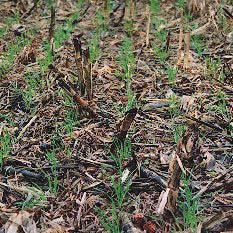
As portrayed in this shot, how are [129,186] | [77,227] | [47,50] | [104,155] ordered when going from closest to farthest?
[77,227]
[129,186]
[104,155]
[47,50]

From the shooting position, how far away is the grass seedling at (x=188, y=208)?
1.84 meters

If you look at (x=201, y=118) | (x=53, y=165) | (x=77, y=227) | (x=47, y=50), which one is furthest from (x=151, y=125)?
(x=47, y=50)

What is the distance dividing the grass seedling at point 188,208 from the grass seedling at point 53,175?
530mm

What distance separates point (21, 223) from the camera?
1901 mm

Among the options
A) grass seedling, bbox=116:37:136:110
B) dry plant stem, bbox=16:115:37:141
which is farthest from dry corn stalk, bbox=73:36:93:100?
dry plant stem, bbox=16:115:37:141

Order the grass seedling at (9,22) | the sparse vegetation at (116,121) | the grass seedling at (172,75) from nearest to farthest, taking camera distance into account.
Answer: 1. the sparse vegetation at (116,121)
2. the grass seedling at (172,75)
3. the grass seedling at (9,22)

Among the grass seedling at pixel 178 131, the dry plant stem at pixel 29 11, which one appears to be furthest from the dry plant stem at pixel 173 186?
the dry plant stem at pixel 29 11

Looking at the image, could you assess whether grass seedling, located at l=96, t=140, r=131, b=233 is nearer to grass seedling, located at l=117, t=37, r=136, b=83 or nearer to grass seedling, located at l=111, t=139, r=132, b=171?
grass seedling, located at l=111, t=139, r=132, b=171

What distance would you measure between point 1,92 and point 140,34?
1238mm

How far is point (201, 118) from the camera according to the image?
258 centimetres

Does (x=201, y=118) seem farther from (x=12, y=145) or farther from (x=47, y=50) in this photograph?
(x=47, y=50)

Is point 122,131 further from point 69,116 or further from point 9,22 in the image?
point 9,22

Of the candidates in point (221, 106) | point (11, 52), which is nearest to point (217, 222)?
point (221, 106)

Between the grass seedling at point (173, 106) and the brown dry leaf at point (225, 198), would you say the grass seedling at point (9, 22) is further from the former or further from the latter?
the brown dry leaf at point (225, 198)
